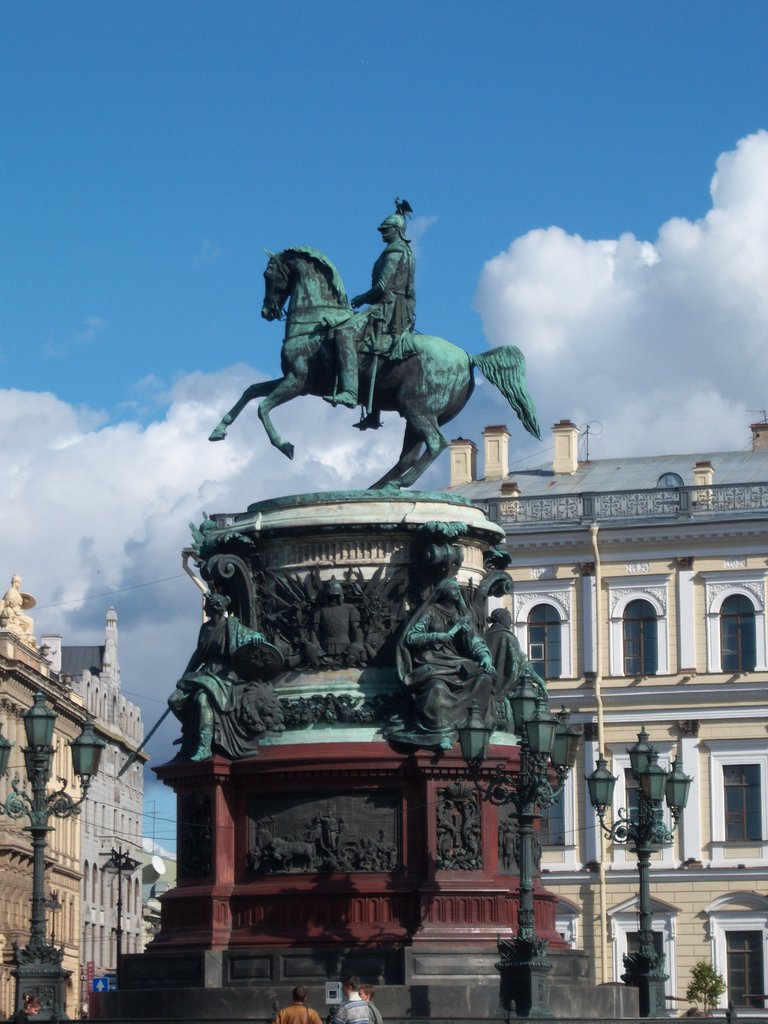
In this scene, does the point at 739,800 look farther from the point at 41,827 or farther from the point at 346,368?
the point at 41,827

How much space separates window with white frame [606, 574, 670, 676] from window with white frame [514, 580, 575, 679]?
4.24 feet

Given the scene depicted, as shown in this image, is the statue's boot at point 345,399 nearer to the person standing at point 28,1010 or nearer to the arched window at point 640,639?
the person standing at point 28,1010

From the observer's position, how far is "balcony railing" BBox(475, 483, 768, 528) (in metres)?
67.9

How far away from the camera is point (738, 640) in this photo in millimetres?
66875

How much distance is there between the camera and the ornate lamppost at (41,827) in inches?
1018

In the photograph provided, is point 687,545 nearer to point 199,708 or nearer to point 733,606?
point 733,606

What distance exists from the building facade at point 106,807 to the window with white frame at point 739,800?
131 feet

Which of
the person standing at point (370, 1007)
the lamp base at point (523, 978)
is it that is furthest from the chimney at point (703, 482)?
the person standing at point (370, 1007)

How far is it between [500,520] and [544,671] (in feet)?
15.6

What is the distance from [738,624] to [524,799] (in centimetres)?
4247

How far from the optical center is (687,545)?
222ft

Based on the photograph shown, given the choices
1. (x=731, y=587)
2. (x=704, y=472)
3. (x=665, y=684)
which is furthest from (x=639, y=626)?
(x=704, y=472)

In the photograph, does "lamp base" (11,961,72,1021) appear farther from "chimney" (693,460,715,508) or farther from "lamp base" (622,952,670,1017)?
"chimney" (693,460,715,508)

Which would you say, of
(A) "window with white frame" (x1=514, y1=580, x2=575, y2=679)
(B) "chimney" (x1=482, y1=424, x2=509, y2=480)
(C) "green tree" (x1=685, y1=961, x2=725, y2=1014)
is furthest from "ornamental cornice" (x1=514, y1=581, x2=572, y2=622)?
(C) "green tree" (x1=685, y1=961, x2=725, y2=1014)
